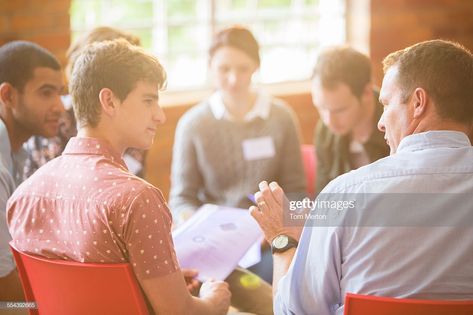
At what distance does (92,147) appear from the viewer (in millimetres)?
1570

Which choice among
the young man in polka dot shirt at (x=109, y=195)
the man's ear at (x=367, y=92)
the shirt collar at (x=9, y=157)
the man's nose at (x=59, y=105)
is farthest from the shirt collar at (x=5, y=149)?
the man's ear at (x=367, y=92)

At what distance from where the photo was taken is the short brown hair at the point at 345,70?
2.67 m

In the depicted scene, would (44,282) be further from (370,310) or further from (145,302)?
(370,310)

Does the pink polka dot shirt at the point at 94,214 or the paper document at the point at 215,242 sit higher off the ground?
the pink polka dot shirt at the point at 94,214

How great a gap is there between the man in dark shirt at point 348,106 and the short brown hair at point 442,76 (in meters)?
1.15

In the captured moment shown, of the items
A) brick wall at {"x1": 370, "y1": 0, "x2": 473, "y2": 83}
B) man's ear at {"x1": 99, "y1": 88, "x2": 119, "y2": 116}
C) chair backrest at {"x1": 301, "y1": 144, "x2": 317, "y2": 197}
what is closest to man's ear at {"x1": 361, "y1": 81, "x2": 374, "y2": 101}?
chair backrest at {"x1": 301, "y1": 144, "x2": 317, "y2": 197}

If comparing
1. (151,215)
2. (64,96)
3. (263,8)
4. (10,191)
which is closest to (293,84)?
Answer: (263,8)

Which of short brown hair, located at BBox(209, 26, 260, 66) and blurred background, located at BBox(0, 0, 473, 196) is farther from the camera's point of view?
blurred background, located at BBox(0, 0, 473, 196)

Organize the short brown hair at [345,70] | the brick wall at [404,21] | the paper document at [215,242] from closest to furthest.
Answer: the paper document at [215,242] → the short brown hair at [345,70] → the brick wall at [404,21]

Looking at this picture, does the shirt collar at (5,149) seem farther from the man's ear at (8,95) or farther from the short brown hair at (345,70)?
the short brown hair at (345,70)

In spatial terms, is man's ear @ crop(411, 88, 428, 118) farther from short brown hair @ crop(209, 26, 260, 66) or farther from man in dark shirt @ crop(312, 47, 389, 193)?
short brown hair @ crop(209, 26, 260, 66)

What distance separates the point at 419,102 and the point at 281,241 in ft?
1.57

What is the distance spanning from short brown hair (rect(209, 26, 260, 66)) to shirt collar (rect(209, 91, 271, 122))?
0.67 ft

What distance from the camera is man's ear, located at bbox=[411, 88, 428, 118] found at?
1.41 meters
